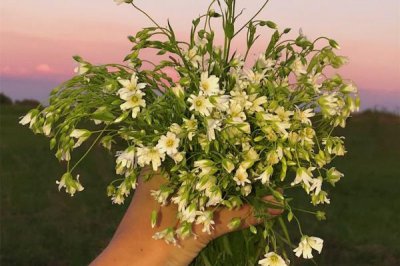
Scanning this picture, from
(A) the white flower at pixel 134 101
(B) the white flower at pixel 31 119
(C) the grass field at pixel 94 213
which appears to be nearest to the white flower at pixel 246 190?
(A) the white flower at pixel 134 101

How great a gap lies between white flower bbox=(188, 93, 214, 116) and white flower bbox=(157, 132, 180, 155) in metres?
0.14

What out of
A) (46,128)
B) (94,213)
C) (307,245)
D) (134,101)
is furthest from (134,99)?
(94,213)

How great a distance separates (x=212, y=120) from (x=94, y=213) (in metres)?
9.06

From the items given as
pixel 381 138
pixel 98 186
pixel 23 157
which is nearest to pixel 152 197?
pixel 98 186

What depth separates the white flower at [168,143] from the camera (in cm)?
250

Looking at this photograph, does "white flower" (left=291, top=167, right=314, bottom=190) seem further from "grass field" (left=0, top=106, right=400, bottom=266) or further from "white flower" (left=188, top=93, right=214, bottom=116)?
"grass field" (left=0, top=106, right=400, bottom=266)

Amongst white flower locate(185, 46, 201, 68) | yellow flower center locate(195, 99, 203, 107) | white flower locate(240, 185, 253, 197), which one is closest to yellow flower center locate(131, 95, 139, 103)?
yellow flower center locate(195, 99, 203, 107)

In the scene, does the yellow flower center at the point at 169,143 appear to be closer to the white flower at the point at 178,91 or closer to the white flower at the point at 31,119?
the white flower at the point at 178,91

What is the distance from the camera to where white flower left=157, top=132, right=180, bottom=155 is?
2.50 meters

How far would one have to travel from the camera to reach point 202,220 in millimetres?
2668

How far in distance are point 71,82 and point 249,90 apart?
0.77 m

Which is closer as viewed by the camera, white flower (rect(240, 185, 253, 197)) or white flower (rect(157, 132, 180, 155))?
white flower (rect(157, 132, 180, 155))

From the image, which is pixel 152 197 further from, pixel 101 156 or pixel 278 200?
pixel 101 156

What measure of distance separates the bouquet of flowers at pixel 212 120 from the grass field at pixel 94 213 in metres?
6.34
